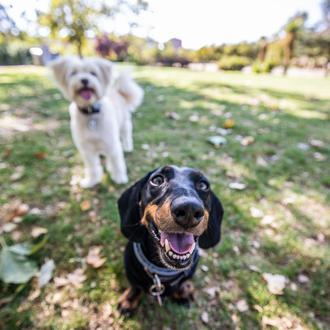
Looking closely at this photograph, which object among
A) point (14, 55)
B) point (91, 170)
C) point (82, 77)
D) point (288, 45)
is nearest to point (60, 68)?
point (82, 77)

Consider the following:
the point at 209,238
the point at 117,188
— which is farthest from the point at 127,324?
the point at 117,188

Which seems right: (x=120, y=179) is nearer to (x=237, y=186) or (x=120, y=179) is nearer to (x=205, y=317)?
(x=237, y=186)

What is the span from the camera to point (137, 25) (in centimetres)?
1033

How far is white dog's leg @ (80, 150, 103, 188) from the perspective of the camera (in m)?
3.14

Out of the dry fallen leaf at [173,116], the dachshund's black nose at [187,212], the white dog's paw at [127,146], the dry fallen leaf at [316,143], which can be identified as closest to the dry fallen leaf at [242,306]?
the dachshund's black nose at [187,212]

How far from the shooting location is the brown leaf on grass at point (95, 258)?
2291 millimetres

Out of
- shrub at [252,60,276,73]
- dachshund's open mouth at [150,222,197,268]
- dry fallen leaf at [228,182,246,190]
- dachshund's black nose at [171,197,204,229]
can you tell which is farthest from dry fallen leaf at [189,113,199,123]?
shrub at [252,60,276,73]

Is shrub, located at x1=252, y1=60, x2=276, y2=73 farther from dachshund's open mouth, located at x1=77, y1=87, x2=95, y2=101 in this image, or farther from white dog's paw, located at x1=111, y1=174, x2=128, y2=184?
dachshund's open mouth, located at x1=77, y1=87, x2=95, y2=101

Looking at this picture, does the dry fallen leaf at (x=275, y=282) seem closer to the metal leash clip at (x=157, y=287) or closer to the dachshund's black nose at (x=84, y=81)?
the metal leash clip at (x=157, y=287)

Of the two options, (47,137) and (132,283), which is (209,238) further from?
(47,137)

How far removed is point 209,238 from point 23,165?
9.87 ft

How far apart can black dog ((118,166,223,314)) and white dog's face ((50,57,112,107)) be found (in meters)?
1.56

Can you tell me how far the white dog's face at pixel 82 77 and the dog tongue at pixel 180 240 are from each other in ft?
6.58

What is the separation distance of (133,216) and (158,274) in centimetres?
43
